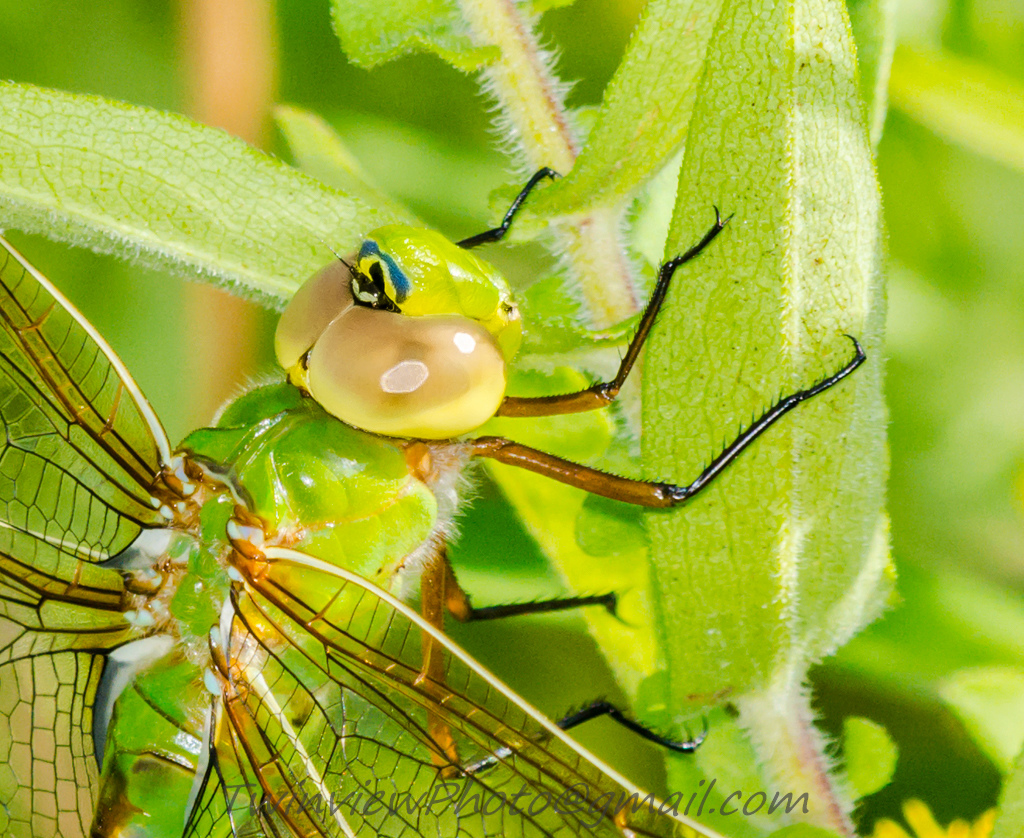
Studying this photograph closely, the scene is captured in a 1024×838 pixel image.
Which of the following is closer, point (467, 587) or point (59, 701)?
point (59, 701)

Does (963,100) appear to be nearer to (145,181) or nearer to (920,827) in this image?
(920,827)

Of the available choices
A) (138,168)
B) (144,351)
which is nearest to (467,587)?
(138,168)

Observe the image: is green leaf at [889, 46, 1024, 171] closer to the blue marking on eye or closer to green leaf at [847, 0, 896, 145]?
green leaf at [847, 0, 896, 145]

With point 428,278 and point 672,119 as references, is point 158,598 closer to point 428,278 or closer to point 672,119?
point 428,278

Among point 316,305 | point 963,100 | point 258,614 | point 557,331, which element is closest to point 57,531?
point 258,614

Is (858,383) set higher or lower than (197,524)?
lower

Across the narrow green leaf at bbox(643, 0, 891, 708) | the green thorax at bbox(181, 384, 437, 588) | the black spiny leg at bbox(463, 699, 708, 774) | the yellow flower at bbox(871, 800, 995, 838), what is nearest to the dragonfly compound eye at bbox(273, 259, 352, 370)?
the green thorax at bbox(181, 384, 437, 588)
